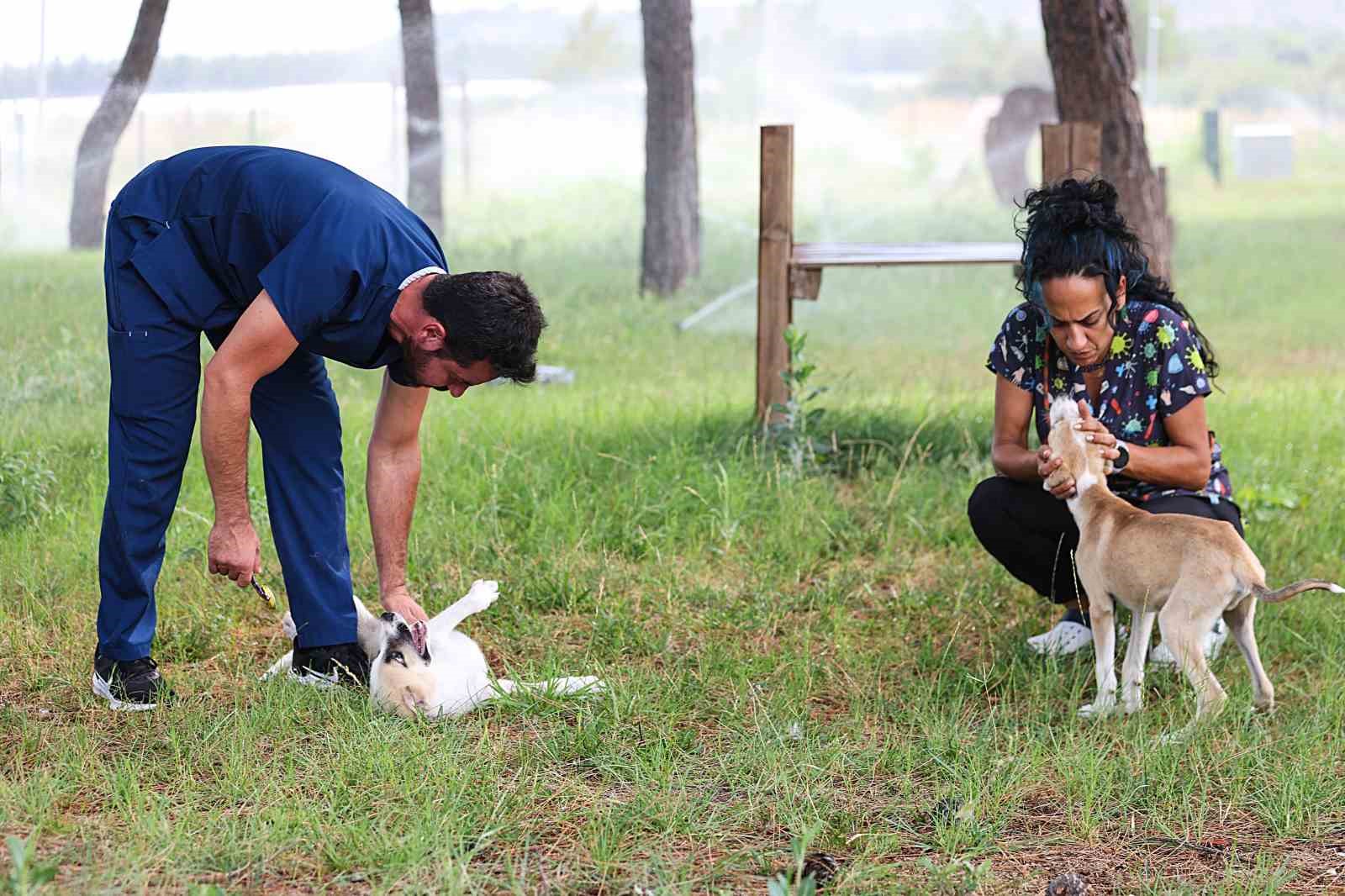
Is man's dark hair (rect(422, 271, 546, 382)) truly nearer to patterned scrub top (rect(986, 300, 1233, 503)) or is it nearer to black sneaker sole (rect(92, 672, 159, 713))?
black sneaker sole (rect(92, 672, 159, 713))

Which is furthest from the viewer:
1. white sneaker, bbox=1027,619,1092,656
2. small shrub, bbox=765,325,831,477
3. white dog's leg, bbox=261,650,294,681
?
small shrub, bbox=765,325,831,477

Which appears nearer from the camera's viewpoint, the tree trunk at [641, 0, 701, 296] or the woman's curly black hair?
the woman's curly black hair

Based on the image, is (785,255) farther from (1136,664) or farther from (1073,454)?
(1136,664)

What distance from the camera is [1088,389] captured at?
4.12 metres

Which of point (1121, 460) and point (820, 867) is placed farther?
point (1121, 460)

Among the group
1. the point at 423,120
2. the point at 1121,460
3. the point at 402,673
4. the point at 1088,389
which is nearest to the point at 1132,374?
the point at 1088,389

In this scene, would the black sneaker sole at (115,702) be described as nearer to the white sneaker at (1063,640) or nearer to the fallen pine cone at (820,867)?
the fallen pine cone at (820,867)

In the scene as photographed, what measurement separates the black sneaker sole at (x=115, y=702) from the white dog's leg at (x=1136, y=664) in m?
2.61

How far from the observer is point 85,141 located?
700 cm

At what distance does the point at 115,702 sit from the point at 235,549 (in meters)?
0.68

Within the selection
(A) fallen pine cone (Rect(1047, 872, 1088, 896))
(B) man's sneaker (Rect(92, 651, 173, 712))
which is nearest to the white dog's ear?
(A) fallen pine cone (Rect(1047, 872, 1088, 896))

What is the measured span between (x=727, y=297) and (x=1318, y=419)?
3984mm

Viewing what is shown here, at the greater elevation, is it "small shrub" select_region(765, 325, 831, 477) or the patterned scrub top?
the patterned scrub top

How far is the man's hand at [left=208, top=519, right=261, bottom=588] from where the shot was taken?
3385 mm
